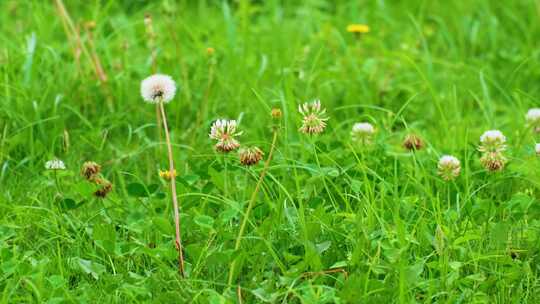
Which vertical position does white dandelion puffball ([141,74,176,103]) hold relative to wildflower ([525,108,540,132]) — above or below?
below

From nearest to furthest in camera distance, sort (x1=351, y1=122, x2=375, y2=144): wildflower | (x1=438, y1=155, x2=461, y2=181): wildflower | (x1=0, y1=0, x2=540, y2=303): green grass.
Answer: (x1=0, y1=0, x2=540, y2=303): green grass
(x1=438, y1=155, x2=461, y2=181): wildflower
(x1=351, y1=122, x2=375, y2=144): wildflower

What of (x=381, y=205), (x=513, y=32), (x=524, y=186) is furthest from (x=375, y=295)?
(x=513, y=32)

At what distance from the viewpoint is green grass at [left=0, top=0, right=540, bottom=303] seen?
2.22m

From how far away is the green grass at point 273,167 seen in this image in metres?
2.22

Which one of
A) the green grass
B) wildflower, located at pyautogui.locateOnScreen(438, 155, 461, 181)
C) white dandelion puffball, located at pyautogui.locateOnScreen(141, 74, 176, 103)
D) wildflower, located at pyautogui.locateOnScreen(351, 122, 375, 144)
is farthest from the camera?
wildflower, located at pyautogui.locateOnScreen(351, 122, 375, 144)

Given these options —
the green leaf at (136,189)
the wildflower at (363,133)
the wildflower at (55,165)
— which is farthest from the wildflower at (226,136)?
the wildflower at (363,133)

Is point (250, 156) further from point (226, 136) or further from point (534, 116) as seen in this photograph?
point (534, 116)

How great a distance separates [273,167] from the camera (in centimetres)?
240

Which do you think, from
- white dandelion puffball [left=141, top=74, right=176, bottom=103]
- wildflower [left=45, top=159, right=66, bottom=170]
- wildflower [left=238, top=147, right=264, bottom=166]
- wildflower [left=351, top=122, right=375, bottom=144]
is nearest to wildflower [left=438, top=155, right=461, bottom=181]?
wildflower [left=351, top=122, right=375, bottom=144]

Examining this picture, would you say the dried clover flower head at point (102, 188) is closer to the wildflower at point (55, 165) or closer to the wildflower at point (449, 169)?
the wildflower at point (55, 165)

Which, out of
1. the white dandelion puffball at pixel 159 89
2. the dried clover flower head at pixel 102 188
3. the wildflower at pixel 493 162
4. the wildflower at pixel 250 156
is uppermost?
the wildflower at pixel 493 162

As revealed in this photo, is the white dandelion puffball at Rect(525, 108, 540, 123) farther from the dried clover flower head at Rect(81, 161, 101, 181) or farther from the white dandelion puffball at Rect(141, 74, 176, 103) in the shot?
the dried clover flower head at Rect(81, 161, 101, 181)

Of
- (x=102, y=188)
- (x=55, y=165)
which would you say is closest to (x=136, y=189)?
(x=102, y=188)

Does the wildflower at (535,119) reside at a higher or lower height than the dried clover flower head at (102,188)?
higher
